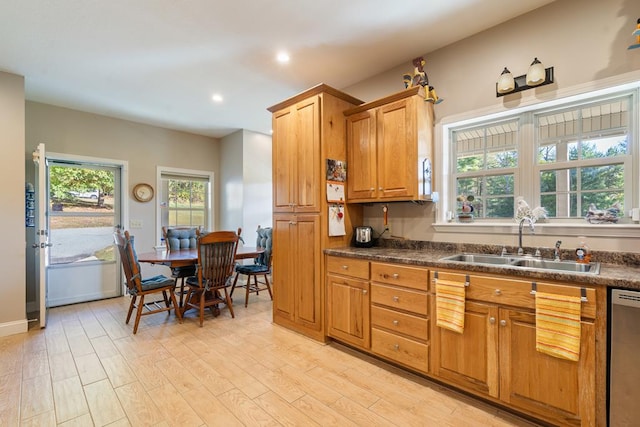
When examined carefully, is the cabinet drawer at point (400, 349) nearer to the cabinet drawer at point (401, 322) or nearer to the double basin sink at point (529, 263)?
the cabinet drawer at point (401, 322)

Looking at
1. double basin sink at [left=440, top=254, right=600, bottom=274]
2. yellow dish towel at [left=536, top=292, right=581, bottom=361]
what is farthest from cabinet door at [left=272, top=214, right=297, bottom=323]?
yellow dish towel at [left=536, top=292, right=581, bottom=361]

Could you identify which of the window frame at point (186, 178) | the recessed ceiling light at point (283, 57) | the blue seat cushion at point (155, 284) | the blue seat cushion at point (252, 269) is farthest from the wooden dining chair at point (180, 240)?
the recessed ceiling light at point (283, 57)

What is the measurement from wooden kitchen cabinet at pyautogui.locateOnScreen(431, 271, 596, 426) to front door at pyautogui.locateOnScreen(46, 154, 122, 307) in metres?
4.77

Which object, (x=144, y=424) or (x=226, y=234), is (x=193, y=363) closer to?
(x=144, y=424)

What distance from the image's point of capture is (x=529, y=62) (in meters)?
2.32

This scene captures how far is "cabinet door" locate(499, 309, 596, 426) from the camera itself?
5.10 ft

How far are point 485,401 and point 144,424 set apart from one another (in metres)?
2.15

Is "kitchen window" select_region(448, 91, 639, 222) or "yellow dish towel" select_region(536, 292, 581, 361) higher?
"kitchen window" select_region(448, 91, 639, 222)

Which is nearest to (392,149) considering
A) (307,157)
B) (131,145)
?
(307,157)

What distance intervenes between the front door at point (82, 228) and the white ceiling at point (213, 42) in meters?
1.02

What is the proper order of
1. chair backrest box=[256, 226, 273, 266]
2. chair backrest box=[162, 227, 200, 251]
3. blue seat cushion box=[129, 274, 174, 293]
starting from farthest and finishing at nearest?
chair backrest box=[256, 226, 273, 266]
chair backrest box=[162, 227, 200, 251]
blue seat cushion box=[129, 274, 174, 293]

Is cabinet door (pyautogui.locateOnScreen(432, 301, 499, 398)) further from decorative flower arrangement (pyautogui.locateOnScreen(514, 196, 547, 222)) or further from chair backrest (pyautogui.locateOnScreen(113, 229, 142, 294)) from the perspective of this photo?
chair backrest (pyautogui.locateOnScreen(113, 229, 142, 294))

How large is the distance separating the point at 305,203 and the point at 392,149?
984mm

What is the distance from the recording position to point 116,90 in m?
3.64
